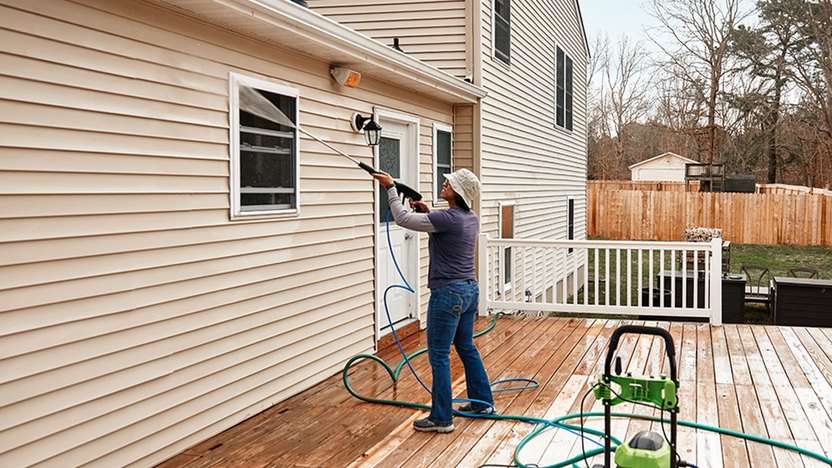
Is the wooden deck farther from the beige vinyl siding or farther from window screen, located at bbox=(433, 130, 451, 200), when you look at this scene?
the beige vinyl siding

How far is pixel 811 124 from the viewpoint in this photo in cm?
2714

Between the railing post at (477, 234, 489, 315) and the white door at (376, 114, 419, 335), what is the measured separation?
1095mm

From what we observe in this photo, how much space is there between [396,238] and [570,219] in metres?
9.63

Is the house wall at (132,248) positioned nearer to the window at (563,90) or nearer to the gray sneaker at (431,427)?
the gray sneaker at (431,427)

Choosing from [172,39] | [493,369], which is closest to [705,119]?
[493,369]

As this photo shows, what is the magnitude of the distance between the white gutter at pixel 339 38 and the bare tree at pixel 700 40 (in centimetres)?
2249

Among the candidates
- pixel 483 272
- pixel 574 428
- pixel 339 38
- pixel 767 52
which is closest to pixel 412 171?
pixel 483 272

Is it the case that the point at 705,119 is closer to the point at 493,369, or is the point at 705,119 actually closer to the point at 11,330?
the point at 493,369

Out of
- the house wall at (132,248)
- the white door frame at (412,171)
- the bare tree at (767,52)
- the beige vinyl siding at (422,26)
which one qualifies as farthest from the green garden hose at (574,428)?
the bare tree at (767,52)

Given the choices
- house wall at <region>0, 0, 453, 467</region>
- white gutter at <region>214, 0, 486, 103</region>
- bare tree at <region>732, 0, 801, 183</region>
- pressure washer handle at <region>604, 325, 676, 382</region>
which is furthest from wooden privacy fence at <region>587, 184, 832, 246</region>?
pressure washer handle at <region>604, 325, 676, 382</region>

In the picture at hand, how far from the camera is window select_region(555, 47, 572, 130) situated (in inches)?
573

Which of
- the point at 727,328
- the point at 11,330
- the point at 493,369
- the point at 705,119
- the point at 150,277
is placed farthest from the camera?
the point at 705,119

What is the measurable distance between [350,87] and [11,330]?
375 cm

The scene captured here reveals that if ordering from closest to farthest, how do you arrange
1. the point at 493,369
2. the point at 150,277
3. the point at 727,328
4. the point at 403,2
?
the point at 150,277
the point at 493,369
the point at 727,328
the point at 403,2
